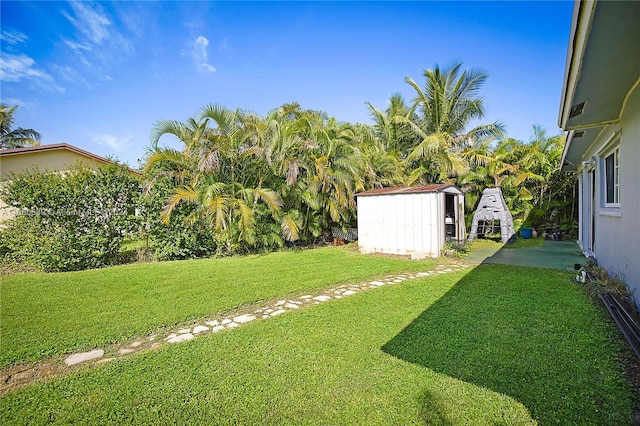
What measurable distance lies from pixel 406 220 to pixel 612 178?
14.2 feet

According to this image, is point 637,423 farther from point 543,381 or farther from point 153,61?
point 153,61

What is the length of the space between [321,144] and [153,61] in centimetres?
576

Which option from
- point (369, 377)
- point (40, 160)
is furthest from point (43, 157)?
point (369, 377)

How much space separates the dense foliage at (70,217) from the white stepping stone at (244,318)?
226 inches

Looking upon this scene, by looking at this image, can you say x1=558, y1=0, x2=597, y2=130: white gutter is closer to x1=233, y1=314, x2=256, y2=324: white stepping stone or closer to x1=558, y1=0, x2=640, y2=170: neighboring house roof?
x1=558, y1=0, x2=640, y2=170: neighboring house roof

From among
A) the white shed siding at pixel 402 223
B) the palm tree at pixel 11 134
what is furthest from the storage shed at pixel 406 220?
the palm tree at pixel 11 134

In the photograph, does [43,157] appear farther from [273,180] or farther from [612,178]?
[612,178]

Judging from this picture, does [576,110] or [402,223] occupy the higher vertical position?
[576,110]

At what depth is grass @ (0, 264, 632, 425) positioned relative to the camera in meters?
2.12

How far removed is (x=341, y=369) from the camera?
270cm

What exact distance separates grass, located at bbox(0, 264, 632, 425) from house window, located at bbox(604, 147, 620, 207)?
2.73 metres

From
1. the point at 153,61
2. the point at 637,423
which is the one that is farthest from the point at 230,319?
the point at 153,61

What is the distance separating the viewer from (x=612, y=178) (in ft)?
18.7

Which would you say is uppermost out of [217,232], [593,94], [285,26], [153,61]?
[285,26]
